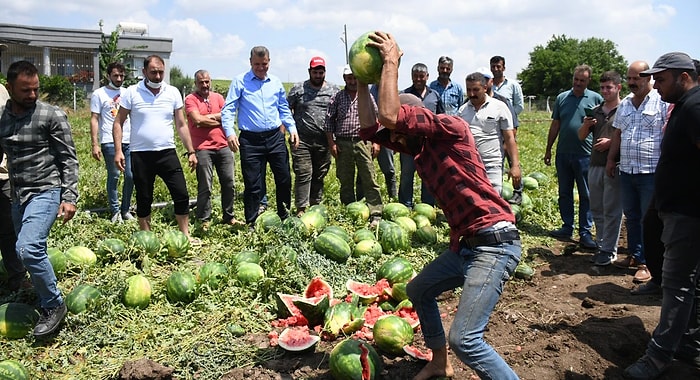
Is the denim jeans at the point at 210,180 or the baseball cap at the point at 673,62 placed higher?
the baseball cap at the point at 673,62

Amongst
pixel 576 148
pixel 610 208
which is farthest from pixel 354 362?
pixel 576 148

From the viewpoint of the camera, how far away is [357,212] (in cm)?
759

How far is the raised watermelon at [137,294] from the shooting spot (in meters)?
4.91

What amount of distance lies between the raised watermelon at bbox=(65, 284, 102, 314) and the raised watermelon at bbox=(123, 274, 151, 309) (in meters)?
0.23

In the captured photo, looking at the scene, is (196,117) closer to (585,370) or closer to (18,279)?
(18,279)

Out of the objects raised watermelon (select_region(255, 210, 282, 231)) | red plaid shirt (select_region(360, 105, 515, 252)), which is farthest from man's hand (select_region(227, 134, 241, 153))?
red plaid shirt (select_region(360, 105, 515, 252))

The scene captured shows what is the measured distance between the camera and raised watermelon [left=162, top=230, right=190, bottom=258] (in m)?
6.07

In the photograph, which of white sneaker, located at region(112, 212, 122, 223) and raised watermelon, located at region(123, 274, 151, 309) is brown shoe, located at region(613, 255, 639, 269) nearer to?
raised watermelon, located at region(123, 274, 151, 309)

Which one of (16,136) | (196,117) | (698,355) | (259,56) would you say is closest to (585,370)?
(698,355)

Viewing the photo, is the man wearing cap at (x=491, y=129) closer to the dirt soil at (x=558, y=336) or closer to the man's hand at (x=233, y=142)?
the dirt soil at (x=558, y=336)

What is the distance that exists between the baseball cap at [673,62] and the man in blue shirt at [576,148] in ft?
10.5

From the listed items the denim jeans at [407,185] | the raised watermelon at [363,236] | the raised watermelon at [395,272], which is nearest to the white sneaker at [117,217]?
the raised watermelon at [363,236]

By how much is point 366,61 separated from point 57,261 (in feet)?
12.3

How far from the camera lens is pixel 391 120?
3.21 metres
